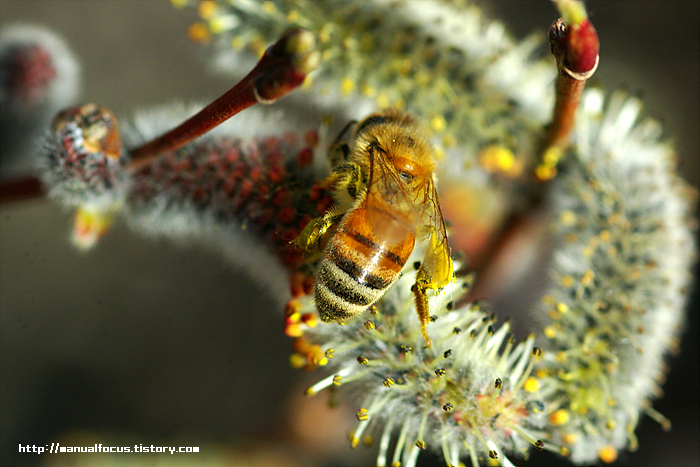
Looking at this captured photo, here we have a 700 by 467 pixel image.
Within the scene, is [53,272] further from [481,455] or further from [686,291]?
[686,291]

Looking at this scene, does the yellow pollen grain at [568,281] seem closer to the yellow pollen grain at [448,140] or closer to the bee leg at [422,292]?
the yellow pollen grain at [448,140]

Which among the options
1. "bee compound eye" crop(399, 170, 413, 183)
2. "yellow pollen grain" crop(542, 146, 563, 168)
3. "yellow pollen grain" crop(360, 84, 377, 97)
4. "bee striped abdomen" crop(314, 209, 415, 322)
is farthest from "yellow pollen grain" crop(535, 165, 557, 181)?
"bee striped abdomen" crop(314, 209, 415, 322)

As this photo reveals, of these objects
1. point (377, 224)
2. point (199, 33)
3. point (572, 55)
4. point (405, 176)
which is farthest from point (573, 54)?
point (199, 33)

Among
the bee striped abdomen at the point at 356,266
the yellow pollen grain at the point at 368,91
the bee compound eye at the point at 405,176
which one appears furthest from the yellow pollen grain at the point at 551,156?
the bee striped abdomen at the point at 356,266

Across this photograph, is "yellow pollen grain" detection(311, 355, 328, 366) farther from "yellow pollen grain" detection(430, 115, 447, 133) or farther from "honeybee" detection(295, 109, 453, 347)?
"yellow pollen grain" detection(430, 115, 447, 133)

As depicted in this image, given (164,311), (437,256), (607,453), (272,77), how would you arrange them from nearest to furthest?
(272,77), (437,256), (607,453), (164,311)

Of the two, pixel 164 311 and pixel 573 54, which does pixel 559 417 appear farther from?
pixel 164 311

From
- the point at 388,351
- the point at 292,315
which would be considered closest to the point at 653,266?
the point at 388,351
